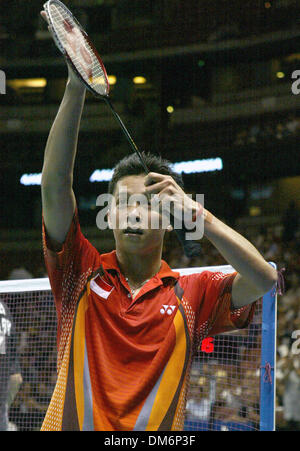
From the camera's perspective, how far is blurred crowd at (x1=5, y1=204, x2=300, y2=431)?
3262 mm

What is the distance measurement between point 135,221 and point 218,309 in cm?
36

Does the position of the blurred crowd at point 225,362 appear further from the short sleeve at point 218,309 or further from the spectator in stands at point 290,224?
the short sleeve at point 218,309

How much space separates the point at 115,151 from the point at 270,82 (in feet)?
11.4

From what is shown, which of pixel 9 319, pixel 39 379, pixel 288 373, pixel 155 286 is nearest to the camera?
pixel 155 286

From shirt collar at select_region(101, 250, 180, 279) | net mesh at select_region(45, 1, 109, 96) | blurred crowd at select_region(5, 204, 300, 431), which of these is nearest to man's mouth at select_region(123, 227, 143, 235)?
shirt collar at select_region(101, 250, 180, 279)

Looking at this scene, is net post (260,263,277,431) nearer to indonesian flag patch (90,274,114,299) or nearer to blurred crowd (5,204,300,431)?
blurred crowd (5,204,300,431)

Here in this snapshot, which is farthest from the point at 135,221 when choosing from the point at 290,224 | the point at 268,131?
the point at 268,131

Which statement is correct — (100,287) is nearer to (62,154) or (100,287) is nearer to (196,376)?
(62,154)

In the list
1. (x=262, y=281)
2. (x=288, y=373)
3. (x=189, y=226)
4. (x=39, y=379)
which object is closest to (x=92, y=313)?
(x=189, y=226)

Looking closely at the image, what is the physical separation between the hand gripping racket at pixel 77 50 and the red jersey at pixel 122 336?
229 mm

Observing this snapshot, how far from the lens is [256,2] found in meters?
12.7

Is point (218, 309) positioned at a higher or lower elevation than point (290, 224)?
lower

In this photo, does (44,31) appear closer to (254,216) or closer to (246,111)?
(246,111)

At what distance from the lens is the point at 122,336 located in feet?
5.49
